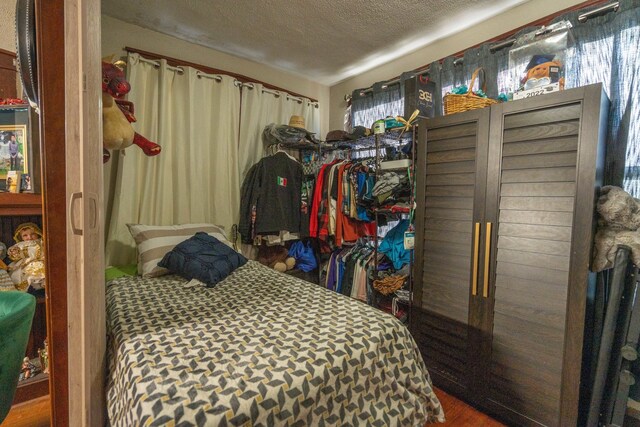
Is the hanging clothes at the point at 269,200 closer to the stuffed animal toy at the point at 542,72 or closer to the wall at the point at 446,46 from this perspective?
the wall at the point at 446,46

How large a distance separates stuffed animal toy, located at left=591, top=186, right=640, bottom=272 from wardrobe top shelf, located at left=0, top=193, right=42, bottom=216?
289cm

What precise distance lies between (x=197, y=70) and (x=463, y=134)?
7.67ft

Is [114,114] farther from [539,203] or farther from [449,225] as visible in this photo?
[539,203]

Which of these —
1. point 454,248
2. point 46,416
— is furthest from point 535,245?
point 46,416

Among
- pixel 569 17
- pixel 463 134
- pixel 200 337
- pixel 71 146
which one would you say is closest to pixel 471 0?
pixel 569 17

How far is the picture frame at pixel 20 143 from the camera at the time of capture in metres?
1.57

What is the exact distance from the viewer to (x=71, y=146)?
0.88 meters

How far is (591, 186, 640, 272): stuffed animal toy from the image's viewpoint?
4.30 feet

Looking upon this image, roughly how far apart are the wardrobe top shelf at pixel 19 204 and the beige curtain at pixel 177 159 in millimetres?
707

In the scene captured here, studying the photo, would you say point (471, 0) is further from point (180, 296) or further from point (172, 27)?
point (180, 296)

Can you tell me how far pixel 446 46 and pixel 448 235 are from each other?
5.64 feet

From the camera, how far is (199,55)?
8.79 ft

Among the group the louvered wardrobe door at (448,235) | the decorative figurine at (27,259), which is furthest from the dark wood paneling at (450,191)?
the decorative figurine at (27,259)

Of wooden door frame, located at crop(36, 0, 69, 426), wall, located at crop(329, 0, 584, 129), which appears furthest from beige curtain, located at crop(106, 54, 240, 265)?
wooden door frame, located at crop(36, 0, 69, 426)
